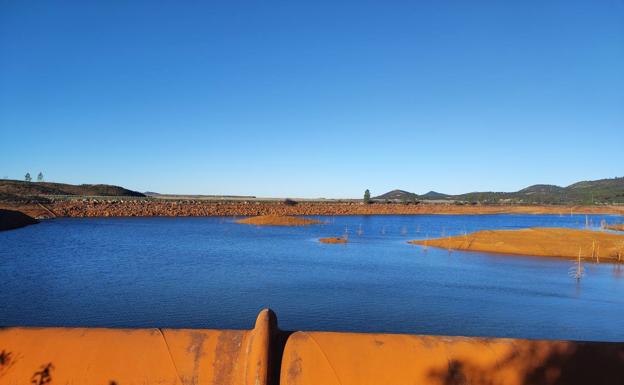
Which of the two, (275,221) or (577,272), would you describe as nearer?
(577,272)

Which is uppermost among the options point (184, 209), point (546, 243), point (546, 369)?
point (184, 209)

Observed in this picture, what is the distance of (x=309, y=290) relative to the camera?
65.9 feet

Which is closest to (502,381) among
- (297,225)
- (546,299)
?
(546,299)

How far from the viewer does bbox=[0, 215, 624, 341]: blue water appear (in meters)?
14.6

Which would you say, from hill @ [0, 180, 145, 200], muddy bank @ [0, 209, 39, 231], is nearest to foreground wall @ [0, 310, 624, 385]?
muddy bank @ [0, 209, 39, 231]

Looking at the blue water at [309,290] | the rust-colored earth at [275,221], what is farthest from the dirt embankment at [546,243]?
the rust-colored earth at [275,221]

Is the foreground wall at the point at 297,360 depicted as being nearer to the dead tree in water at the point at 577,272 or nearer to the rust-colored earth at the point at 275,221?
the dead tree in water at the point at 577,272

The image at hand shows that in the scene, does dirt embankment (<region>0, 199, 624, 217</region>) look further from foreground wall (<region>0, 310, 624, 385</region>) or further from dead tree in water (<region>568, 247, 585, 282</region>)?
foreground wall (<region>0, 310, 624, 385</region>)

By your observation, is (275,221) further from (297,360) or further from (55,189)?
(55,189)

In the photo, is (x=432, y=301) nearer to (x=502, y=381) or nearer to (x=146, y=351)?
(x=502, y=381)

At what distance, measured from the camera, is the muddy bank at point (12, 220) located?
49844mm

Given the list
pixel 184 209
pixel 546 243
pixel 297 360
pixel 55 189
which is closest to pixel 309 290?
pixel 297 360

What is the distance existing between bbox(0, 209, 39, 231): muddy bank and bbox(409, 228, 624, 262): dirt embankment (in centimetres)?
4645

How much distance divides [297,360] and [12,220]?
59.8 metres
